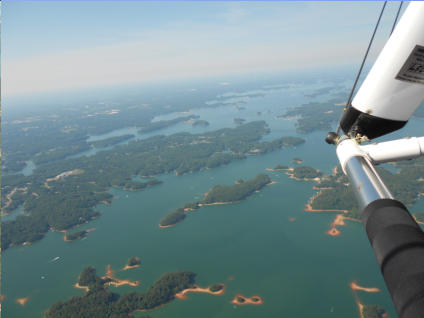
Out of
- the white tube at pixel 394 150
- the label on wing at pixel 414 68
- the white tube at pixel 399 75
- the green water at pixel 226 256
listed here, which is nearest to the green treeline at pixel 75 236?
the green water at pixel 226 256

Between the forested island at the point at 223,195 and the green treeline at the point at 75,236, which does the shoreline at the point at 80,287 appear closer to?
the green treeline at the point at 75,236

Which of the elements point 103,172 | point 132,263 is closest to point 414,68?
point 132,263

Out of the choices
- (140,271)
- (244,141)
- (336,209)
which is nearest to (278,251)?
(336,209)

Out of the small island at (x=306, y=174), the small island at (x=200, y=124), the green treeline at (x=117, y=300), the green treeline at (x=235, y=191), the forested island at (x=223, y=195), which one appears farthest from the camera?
the small island at (x=200, y=124)

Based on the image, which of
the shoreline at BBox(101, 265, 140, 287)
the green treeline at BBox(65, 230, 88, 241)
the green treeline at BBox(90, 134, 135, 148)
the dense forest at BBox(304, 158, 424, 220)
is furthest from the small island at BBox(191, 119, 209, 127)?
the shoreline at BBox(101, 265, 140, 287)

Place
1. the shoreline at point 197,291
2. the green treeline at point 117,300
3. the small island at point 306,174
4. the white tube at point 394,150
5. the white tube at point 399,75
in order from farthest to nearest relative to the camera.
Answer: the small island at point 306,174, the shoreline at point 197,291, the green treeline at point 117,300, the white tube at point 394,150, the white tube at point 399,75
